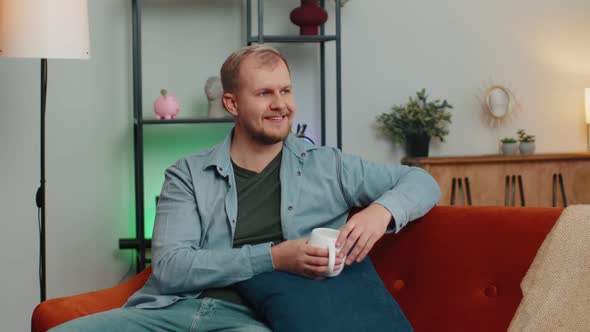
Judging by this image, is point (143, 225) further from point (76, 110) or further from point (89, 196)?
point (76, 110)

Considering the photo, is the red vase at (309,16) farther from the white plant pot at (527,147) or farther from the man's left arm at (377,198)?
the man's left arm at (377,198)

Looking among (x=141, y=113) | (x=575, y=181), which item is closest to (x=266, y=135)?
(x=141, y=113)

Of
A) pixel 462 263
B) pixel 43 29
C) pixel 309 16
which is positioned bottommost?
pixel 462 263

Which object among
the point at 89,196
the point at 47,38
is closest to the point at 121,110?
the point at 89,196

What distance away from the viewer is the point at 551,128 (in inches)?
191

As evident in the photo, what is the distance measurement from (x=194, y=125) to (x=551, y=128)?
2332 millimetres

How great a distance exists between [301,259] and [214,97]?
2635 mm

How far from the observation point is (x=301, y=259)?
5.33ft

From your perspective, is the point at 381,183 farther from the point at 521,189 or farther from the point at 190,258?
the point at 521,189

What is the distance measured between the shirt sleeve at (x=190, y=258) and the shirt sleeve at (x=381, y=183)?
34 cm

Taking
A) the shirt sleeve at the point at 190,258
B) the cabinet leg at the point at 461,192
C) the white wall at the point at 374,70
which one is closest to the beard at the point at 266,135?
the shirt sleeve at the point at 190,258

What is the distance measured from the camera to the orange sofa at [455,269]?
1724 millimetres

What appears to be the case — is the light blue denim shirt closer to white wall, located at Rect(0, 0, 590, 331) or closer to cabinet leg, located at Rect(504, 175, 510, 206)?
white wall, located at Rect(0, 0, 590, 331)

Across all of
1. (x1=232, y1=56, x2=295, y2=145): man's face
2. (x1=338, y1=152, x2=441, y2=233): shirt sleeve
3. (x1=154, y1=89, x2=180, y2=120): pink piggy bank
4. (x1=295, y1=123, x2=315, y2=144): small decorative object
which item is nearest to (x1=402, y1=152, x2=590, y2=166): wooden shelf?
(x1=295, y1=123, x2=315, y2=144): small decorative object
